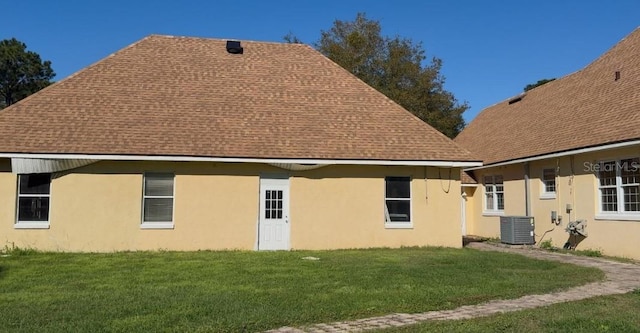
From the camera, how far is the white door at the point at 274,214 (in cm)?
1670

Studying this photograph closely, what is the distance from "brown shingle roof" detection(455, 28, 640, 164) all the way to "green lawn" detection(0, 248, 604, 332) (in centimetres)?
461

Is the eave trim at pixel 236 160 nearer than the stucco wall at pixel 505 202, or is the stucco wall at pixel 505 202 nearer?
the eave trim at pixel 236 160

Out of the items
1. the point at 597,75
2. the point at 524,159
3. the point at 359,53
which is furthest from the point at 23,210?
the point at 359,53

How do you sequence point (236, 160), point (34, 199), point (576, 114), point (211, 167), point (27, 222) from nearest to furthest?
1. point (27, 222)
2. point (34, 199)
3. point (236, 160)
4. point (211, 167)
5. point (576, 114)

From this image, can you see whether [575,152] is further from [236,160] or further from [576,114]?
[236,160]

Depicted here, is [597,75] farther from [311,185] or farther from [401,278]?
[401,278]

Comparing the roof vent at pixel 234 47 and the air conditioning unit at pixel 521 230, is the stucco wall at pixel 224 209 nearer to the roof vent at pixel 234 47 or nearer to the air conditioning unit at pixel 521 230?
the air conditioning unit at pixel 521 230

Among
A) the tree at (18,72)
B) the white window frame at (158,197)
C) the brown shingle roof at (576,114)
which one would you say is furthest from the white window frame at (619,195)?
the tree at (18,72)

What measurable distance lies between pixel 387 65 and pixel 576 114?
20.8 meters

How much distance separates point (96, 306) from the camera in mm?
8180

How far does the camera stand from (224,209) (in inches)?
647

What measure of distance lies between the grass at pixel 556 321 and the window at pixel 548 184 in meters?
10.6

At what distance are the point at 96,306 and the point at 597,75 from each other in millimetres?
18495

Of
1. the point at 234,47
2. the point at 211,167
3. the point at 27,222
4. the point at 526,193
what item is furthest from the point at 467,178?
the point at 27,222
